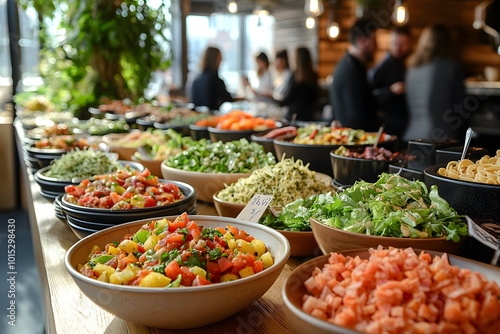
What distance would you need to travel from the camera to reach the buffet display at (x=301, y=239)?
0.90 metres

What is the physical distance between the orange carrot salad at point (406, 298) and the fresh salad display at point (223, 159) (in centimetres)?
114

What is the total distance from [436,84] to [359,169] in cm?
312

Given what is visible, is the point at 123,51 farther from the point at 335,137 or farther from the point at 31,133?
the point at 335,137

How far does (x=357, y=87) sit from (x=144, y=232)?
3.32 metres

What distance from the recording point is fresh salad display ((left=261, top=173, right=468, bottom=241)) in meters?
1.23

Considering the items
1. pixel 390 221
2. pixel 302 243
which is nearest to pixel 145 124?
pixel 302 243

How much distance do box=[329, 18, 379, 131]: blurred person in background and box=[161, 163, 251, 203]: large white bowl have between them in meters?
2.45

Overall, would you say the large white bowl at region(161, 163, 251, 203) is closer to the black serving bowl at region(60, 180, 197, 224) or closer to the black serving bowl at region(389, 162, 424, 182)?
the black serving bowl at region(60, 180, 197, 224)

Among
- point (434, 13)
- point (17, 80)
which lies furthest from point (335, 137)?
point (434, 13)

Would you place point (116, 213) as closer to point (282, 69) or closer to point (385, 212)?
point (385, 212)

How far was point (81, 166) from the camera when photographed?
2.22 meters

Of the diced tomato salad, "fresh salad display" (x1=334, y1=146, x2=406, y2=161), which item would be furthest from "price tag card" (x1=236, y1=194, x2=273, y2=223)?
"fresh salad display" (x1=334, y1=146, x2=406, y2=161)

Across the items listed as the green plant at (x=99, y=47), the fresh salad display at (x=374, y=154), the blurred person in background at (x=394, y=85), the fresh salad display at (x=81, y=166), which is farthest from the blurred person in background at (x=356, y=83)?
the fresh salad display at (x=81, y=166)

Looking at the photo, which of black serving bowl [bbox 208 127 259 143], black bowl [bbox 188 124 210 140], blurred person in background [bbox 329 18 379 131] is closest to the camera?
black serving bowl [bbox 208 127 259 143]
